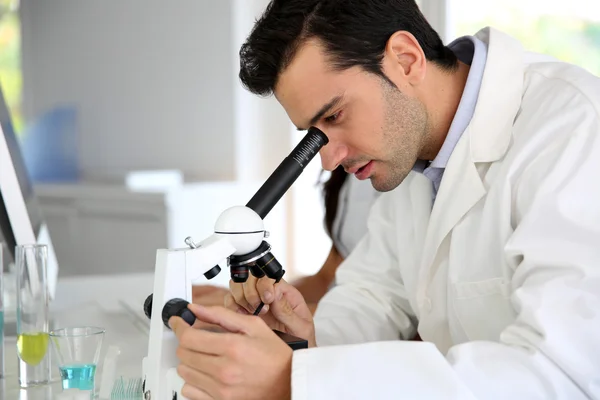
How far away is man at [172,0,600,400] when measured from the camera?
1135mm

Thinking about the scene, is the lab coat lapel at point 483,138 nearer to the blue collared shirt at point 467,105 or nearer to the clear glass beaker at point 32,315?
the blue collared shirt at point 467,105

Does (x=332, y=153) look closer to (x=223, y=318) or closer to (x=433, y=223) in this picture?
(x=433, y=223)

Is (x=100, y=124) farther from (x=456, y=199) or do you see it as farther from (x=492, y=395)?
(x=492, y=395)

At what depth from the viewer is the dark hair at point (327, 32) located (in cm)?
153

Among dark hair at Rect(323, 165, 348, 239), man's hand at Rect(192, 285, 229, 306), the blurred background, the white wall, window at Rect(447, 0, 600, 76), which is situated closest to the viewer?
man's hand at Rect(192, 285, 229, 306)

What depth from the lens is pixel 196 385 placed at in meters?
1.13

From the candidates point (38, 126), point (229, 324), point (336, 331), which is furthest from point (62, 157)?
point (229, 324)

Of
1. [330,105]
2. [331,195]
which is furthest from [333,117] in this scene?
[331,195]

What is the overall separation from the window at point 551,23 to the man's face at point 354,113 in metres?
1.44

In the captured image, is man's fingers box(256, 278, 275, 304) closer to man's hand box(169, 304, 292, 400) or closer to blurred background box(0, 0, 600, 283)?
man's hand box(169, 304, 292, 400)

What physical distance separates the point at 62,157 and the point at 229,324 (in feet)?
16.2

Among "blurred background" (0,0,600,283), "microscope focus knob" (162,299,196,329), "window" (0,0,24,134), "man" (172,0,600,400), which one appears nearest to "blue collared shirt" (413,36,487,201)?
"man" (172,0,600,400)

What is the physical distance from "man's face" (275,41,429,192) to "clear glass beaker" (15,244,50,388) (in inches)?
22.0

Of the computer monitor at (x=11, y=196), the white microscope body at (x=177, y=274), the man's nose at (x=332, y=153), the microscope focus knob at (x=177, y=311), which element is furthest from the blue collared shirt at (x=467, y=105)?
the computer monitor at (x=11, y=196)
